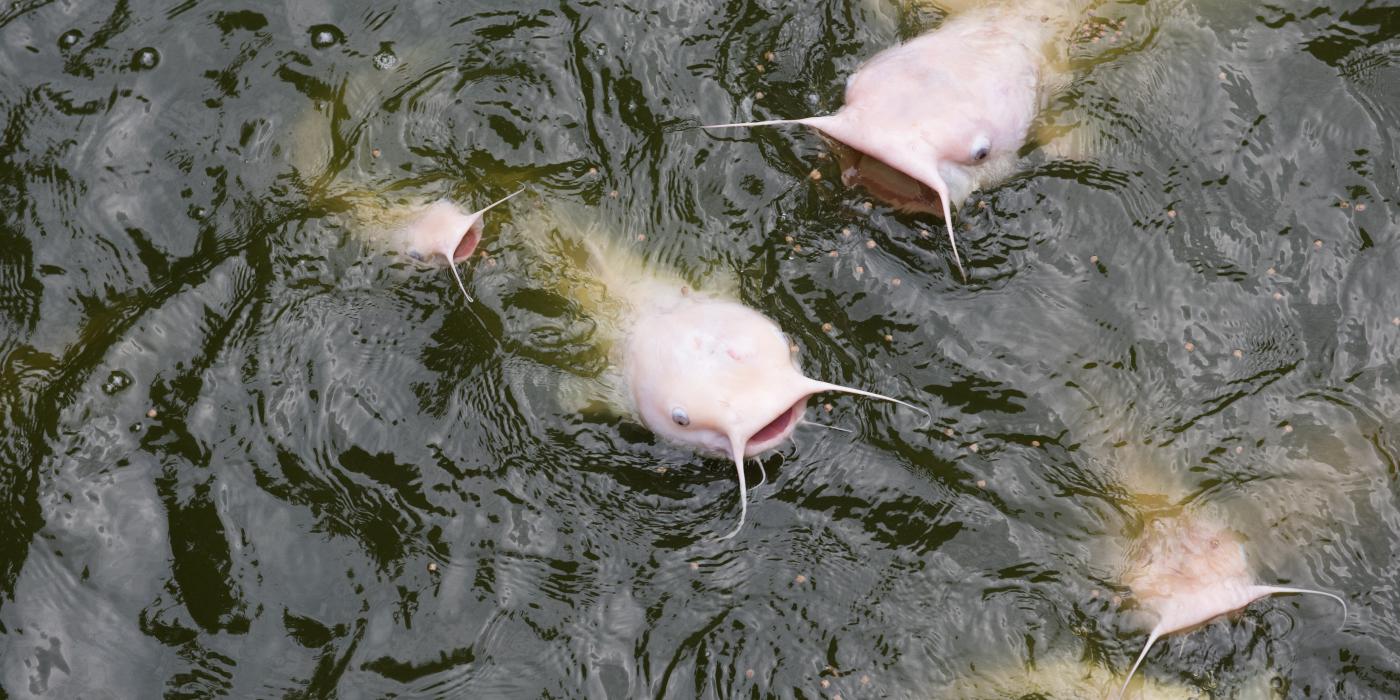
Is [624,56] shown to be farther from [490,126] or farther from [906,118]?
[906,118]

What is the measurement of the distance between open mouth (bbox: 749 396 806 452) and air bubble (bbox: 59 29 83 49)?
294 cm

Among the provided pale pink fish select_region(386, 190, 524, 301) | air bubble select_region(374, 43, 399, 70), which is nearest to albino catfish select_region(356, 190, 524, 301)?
pale pink fish select_region(386, 190, 524, 301)

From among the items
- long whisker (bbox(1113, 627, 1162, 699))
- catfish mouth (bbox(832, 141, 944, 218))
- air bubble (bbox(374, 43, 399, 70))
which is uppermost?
air bubble (bbox(374, 43, 399, 70))

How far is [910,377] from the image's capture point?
13.0 feet

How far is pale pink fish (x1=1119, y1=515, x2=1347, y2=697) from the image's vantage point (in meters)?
3.56

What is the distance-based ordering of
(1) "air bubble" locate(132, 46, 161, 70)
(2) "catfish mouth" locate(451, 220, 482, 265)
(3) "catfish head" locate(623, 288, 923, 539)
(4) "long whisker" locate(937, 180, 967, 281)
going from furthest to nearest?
(1) "air bubble" locate(132, 46, 161, 70) → (2) "catfish mouth" locate(451, 220, 482, 265) → (4) "long whisker" locate(937, 180, 967, 281) → (3) "catfish head" locate(623, 288, 923, 539)

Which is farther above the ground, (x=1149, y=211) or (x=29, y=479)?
(x=1149, y=211)

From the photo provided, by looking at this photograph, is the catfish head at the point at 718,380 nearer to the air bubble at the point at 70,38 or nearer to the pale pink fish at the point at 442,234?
the pale pink fish at the point at 442,234

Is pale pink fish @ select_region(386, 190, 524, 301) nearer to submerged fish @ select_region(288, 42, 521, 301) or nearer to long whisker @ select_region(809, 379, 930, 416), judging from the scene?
submerged fish @ select_region(288, 42, 521, 301)

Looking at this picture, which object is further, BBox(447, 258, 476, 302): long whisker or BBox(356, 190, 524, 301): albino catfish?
BBox(356, 190, 524, 301): albino catfish

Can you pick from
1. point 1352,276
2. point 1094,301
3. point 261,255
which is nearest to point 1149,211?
point 1094,301

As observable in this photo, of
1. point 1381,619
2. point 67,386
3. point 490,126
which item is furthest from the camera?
point 490,126

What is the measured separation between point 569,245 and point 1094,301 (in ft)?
6.05

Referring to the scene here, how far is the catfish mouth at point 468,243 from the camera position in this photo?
4.03 m
